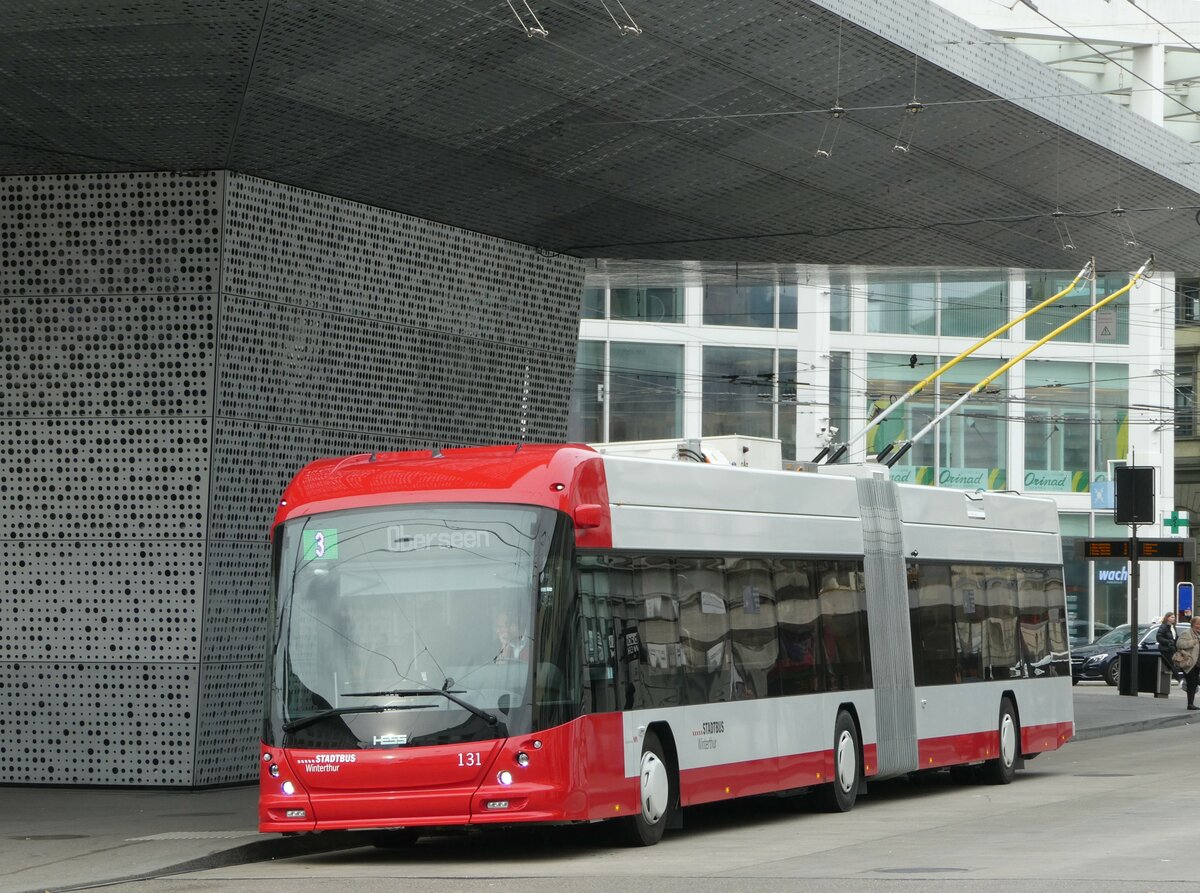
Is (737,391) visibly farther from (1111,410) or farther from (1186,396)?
(1186,396)

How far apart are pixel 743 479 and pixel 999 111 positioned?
19.2ft

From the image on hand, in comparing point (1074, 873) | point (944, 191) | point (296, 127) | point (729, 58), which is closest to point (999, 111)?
point (944, 191)

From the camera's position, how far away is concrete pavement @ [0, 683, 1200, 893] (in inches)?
494

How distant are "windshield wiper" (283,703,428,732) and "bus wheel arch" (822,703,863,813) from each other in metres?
5.21

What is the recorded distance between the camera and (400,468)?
13867mm

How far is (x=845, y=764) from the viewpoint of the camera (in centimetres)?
1720

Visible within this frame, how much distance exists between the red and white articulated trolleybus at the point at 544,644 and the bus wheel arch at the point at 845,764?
3 centimetres

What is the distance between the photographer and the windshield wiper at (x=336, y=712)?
13.0 meters

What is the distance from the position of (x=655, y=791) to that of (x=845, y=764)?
3.60 meters

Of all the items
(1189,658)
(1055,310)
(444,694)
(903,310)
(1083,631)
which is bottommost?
(1083,631)

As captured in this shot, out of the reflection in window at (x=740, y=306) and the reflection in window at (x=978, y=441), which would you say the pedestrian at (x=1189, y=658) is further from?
the reflection in window at (x=978, y=441)

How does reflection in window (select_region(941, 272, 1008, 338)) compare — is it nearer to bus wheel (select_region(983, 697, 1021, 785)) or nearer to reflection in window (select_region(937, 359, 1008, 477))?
reflection in window (select_region(937, 359, 1008, 477))

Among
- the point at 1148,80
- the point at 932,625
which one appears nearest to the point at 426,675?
the point at 932,625

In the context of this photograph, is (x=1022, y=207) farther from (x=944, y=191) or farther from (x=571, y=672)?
(x=571, y=672)
